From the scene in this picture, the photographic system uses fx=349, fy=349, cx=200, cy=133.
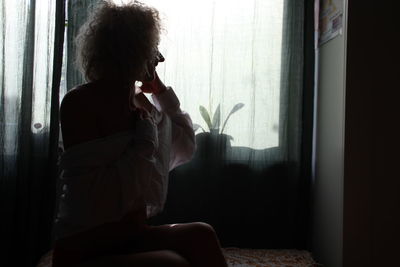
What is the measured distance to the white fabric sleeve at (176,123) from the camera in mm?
1168

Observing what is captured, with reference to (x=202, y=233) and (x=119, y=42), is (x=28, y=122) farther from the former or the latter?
(x=202, y=233)

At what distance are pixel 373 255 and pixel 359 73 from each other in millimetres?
753

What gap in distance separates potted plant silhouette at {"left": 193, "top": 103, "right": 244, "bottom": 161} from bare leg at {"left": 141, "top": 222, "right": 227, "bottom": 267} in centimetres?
88

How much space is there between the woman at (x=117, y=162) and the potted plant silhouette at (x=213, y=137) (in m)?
0.76

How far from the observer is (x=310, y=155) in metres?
1.91

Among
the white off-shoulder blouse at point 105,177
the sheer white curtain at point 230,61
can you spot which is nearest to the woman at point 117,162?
the white off-shoulder blouse at point 105,177

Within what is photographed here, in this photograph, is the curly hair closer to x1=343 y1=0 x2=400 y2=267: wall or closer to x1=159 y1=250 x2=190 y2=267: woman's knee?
x1=159 y1=250 x2=190 y2=267: woman's knee

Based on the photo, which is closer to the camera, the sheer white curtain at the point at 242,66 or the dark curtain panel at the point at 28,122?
the dark curtain panel at the point at 28,122

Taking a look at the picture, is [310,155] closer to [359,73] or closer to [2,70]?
[359,73]

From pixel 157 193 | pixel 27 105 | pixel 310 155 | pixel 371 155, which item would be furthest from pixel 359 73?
pixel 27 105

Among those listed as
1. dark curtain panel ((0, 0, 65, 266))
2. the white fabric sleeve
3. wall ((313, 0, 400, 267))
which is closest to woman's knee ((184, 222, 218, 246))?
the white fabric sleeve

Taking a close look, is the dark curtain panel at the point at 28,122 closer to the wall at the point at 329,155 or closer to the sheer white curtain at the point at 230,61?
the sheer white curtain at the point at 230,61

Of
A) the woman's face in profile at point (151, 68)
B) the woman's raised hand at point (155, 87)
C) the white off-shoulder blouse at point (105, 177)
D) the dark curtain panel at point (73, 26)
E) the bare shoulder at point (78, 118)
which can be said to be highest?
the dark curtain panel at point (73, 26)

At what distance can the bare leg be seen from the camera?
95cm
